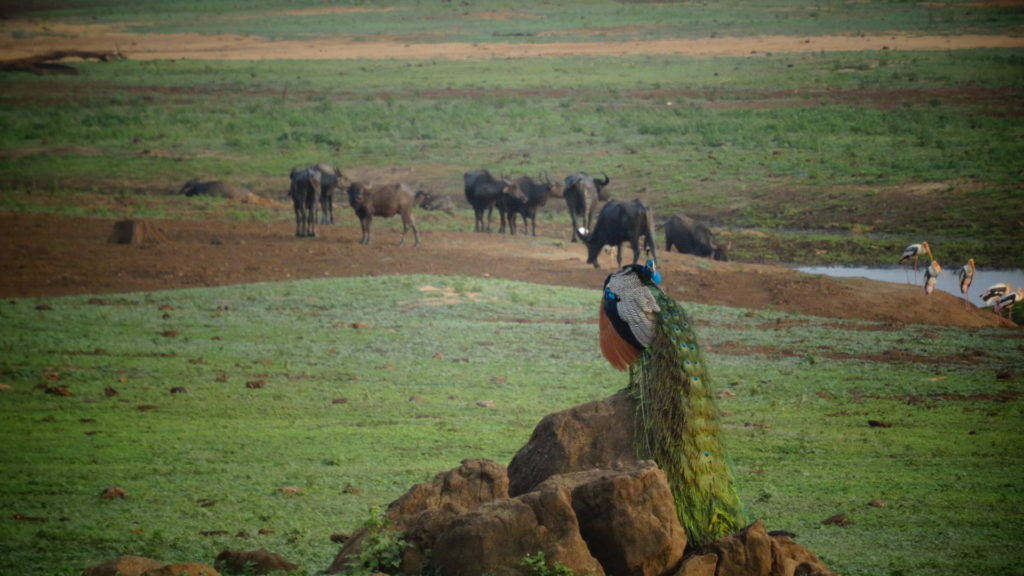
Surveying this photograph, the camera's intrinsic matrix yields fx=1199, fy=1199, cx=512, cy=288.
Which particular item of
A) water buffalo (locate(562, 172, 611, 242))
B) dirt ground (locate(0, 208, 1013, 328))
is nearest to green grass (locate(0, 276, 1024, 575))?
dirt ground (locate(0, 208, 1013, 328))

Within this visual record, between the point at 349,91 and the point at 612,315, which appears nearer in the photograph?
the point at 612,315

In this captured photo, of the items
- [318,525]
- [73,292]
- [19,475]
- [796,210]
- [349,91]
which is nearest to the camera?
[318,525]

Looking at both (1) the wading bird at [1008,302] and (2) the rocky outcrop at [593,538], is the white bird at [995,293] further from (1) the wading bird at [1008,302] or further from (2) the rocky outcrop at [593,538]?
(2) the rocky outcrop at [593,538]

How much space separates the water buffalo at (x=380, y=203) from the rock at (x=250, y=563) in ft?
60.3

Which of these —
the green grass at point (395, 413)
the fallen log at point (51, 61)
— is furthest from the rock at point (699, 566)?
the fallen log at point (51, 61)

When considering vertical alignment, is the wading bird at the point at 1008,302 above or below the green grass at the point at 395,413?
above

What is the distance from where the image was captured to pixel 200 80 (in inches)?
2311

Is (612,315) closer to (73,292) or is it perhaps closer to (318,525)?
(318,525)

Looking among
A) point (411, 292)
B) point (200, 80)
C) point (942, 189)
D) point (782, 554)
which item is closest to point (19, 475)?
point (782, 554)

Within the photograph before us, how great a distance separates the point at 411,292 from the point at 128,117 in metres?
30.5

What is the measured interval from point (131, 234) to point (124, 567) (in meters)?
18.3

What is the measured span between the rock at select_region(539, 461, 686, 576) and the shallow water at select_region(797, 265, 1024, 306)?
20.0 meters

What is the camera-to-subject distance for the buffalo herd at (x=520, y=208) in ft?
82.1

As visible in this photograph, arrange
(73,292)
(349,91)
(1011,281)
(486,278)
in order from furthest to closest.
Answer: (349,91)
(1011,281)
(486,278)
(73,292)
